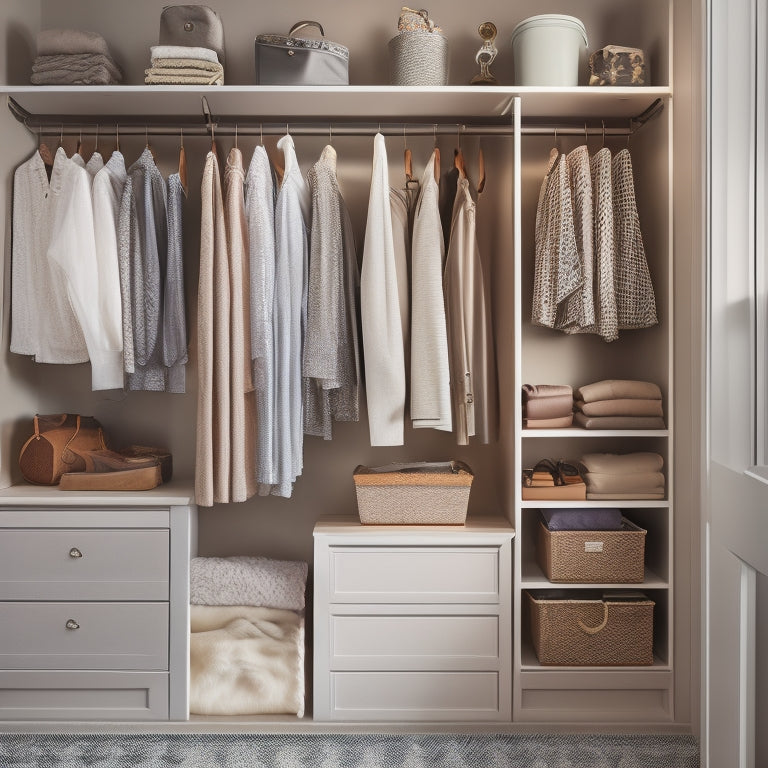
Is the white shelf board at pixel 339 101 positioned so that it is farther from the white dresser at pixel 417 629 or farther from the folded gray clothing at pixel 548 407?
the white dresser at pixel 417 629

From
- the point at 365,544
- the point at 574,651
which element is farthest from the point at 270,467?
the point at 574,651

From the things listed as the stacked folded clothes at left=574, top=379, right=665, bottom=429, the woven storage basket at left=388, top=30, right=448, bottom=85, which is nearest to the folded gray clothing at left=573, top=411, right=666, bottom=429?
the stacked folded clothes at left=574, top=379, right=665, bottom=429

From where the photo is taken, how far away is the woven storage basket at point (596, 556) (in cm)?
233

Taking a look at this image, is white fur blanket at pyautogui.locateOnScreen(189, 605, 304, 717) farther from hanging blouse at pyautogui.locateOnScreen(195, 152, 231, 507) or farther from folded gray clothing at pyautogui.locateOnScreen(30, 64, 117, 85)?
folded gray clothing at pyautogui.locateOnScreen(30, 64, 117, 85)

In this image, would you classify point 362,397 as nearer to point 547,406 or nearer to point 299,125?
point 547,406

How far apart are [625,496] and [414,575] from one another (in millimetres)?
735

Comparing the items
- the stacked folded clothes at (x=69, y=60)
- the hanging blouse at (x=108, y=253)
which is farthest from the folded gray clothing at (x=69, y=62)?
the hanging blouse at (x=108, y=253)

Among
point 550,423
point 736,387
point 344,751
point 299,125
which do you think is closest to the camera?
point 736,387

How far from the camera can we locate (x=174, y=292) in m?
2.37

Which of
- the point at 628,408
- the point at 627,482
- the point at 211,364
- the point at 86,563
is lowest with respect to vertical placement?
the point at 86,563

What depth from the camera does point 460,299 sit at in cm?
238

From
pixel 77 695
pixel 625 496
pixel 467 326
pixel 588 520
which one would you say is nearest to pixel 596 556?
pixel 588 520

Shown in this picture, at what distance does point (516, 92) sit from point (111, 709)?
7.76 feet

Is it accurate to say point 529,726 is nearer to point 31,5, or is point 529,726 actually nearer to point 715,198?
point 715,198
